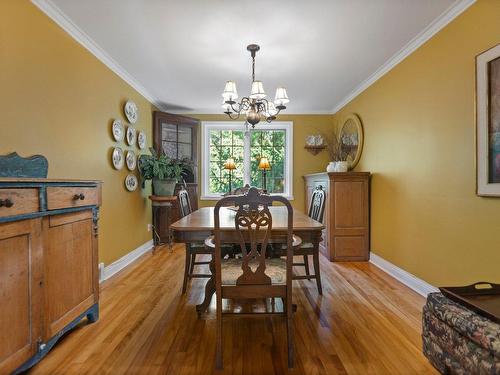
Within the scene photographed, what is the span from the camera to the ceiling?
2143 mm

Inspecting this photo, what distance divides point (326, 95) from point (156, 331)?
13.0 ft

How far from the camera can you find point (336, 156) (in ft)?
15.8

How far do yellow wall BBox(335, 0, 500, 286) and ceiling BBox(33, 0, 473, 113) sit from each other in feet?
0.83

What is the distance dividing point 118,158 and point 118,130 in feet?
1.09

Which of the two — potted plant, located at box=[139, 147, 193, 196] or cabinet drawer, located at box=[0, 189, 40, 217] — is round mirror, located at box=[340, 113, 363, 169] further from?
cabinet drawer, located at box=[0, 189, 40, 217]

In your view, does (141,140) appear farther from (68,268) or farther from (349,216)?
(349,216)

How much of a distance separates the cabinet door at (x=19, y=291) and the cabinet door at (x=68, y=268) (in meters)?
0.08

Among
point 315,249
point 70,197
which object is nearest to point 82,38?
point 70,197

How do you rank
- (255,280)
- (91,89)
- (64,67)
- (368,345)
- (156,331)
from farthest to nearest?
(91,89) < (64,67) < (156,331) < (368,345) < (255,280)

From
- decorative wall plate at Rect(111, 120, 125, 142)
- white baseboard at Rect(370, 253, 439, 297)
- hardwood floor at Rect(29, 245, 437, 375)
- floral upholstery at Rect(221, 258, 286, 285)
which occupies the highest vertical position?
decorative wall plate at Rect(111, 120, 125, 142)

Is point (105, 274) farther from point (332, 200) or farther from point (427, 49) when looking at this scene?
point (427, 49)

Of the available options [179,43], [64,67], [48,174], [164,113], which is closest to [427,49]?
[179,43]

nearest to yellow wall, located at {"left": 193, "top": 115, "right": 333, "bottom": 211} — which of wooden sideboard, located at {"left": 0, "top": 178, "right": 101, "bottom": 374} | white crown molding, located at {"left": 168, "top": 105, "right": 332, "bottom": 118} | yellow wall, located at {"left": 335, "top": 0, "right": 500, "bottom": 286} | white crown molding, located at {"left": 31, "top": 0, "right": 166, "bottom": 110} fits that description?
white crown molding, located at {"left": 168, "top": 105, "right": 332, "bottom": 118}

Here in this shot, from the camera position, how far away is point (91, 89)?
9.07ft
